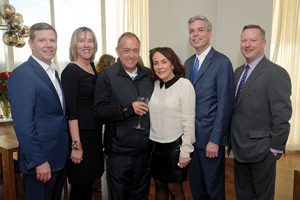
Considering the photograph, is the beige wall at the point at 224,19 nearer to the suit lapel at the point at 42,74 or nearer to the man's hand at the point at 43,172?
the suit lapel at the point at 42,74

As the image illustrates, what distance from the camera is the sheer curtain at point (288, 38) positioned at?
4.39 metres

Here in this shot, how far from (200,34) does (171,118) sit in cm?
66

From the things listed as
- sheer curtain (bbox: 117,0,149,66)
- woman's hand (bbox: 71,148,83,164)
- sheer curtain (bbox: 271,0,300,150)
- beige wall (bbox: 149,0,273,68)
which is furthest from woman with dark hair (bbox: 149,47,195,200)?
sheer curtain (bbox: 117,0,149,66)

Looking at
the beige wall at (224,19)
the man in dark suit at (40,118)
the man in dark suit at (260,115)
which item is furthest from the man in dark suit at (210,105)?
the beige wall at (224,19)

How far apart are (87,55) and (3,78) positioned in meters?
1.71

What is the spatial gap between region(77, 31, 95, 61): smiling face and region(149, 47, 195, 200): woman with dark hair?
1.43ft

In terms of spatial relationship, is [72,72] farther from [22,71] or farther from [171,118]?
[171,118]

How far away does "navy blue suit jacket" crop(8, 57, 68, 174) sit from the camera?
5.46ft

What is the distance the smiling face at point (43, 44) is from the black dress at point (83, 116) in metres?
0.23

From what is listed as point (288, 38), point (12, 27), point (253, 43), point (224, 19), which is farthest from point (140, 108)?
point (288, 38)

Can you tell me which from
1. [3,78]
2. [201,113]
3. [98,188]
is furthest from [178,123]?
[3,78]

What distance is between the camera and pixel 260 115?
6.79 feet

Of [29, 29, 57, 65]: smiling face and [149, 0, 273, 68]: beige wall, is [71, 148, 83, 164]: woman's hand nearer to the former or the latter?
[29, 29, 57, 65]: smiling face

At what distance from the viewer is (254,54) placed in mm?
2141
